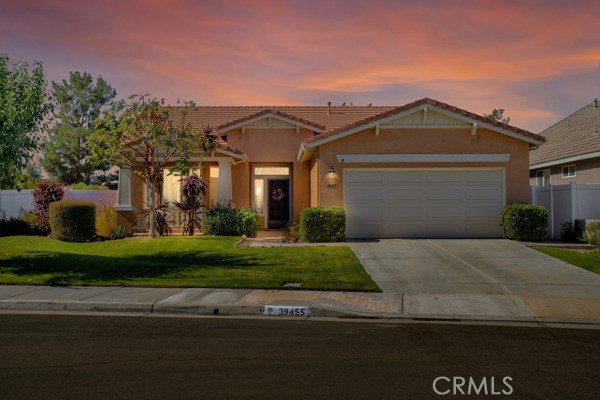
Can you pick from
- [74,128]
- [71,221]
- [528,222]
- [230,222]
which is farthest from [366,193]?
[74,128]

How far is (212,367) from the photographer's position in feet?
21.3

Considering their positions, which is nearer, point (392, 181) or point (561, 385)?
point (561, 385)

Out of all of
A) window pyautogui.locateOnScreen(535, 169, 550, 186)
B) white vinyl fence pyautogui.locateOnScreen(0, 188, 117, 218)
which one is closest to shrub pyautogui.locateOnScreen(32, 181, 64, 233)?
white vinyl fence pyautogui.locateOnScreen(0, 188, 117, 218)

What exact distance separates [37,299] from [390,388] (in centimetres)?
781

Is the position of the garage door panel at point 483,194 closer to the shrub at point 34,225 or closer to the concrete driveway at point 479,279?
the concrete driveway at point 479,279

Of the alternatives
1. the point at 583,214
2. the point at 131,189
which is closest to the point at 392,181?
the point at 583,214

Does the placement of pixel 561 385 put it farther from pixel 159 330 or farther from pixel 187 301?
pixel 187 301

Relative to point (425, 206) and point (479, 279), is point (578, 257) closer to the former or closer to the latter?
point (479, 279)

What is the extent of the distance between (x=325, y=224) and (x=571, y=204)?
347 inches

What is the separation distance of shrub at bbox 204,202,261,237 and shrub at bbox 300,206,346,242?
3118mm

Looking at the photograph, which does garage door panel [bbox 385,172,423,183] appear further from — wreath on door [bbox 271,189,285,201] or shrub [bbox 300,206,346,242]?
wreath on door [bbox 271,189,285,201]

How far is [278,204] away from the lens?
25.4 m

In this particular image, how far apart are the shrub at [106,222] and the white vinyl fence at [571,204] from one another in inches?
655

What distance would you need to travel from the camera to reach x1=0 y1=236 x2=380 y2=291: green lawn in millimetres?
12633
